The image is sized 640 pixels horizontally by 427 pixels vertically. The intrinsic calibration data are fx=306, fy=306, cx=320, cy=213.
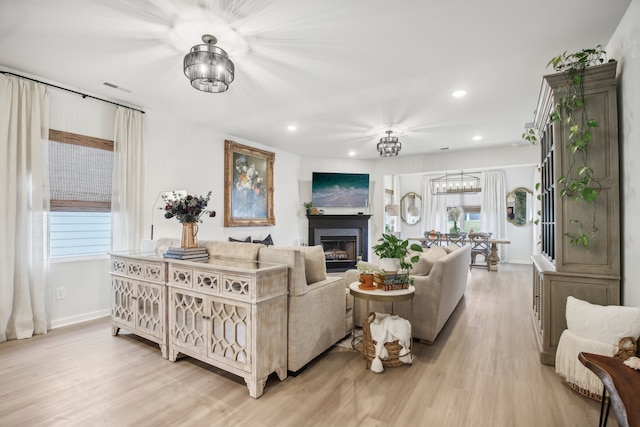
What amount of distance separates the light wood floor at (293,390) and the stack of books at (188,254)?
90 cm

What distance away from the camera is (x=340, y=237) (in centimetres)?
732

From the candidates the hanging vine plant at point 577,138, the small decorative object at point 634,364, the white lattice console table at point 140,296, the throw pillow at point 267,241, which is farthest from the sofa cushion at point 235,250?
the throw pillow at point 267,241

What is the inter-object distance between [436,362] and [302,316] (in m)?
1.26

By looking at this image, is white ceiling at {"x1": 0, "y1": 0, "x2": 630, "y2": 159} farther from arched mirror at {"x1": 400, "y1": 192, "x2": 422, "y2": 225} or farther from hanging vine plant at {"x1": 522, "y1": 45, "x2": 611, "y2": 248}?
arched mirror at {"x1": 400, "y1": 192, "x2": 422, "y2": 225}

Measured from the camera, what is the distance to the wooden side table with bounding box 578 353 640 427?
1.06 meters

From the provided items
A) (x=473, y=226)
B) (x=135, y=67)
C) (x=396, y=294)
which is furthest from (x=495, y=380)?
(x=473, y=226)

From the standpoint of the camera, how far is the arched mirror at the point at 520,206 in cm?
852

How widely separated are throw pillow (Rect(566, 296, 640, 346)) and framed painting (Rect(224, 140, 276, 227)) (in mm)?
4761

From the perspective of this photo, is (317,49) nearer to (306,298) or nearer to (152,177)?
(306,298)

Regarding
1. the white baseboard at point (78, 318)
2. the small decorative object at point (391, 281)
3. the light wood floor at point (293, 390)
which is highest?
the small decorative object at point (391, 281)

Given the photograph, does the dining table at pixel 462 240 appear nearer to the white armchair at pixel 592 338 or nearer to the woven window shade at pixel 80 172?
the white armchair at pixel 592 338

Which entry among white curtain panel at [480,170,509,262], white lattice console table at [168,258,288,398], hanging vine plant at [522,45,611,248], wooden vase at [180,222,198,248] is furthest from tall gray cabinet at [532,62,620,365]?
white curtain panel at [480,170,509,262]

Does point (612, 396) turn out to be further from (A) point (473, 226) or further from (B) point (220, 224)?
(A) point (473, 226)

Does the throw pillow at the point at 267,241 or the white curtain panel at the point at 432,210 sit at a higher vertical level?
the white curtain panel at the point at 432,210
